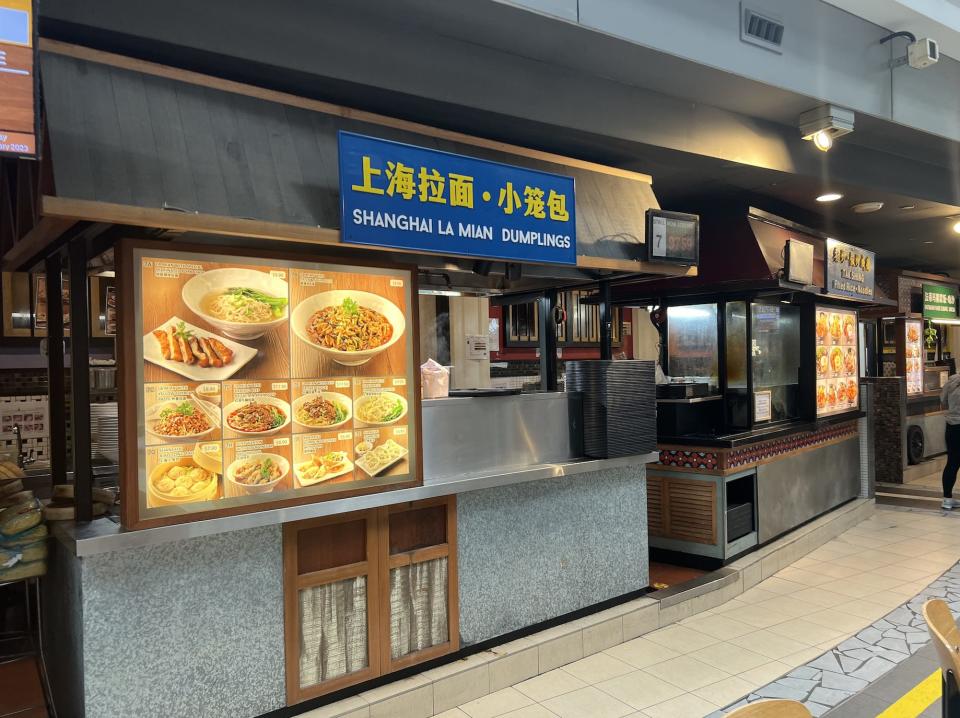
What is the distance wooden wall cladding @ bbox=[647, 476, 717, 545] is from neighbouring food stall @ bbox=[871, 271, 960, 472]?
5.75 meters

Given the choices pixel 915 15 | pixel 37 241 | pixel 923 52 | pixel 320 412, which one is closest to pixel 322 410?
pixel 320 412

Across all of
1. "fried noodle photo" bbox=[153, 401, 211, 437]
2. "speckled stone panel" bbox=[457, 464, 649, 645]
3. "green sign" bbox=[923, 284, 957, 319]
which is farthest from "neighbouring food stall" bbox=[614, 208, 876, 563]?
"green sign" bbox=[923, 284, 957, 319]

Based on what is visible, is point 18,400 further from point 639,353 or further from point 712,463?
point 639,353

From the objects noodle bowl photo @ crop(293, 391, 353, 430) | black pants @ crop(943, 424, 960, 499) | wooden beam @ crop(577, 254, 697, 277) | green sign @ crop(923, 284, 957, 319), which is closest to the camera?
noodle bowl photo @ crop(293, 391, 353, 430)

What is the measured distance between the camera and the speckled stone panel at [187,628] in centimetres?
284

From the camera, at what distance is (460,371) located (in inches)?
336

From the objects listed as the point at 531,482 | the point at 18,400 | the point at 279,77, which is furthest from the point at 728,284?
the point at 18,400

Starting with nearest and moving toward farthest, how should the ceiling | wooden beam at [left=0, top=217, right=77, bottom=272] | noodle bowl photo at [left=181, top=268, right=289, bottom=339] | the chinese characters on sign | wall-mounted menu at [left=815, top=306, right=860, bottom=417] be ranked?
wooden beam at [left=0, top=217, right=77, bottom=272]
noodle bowl photo at [left=181, top=268, right=289, bottom=339]
the ceiling
the chinese characters on sign
wall-mounted menu at [left=815, top=306, right=860, bottom=417]

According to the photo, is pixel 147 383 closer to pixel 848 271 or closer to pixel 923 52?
pixel 923 52

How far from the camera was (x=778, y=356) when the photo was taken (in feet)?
23.9

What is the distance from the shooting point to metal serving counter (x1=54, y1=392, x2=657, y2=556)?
2.95 m

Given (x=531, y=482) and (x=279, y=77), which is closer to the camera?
(x=279, y=77)

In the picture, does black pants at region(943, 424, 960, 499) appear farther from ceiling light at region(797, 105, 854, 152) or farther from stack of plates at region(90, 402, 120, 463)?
stack of plates at region(90, 402, 120, 463)

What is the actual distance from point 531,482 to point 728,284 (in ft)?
10.4
